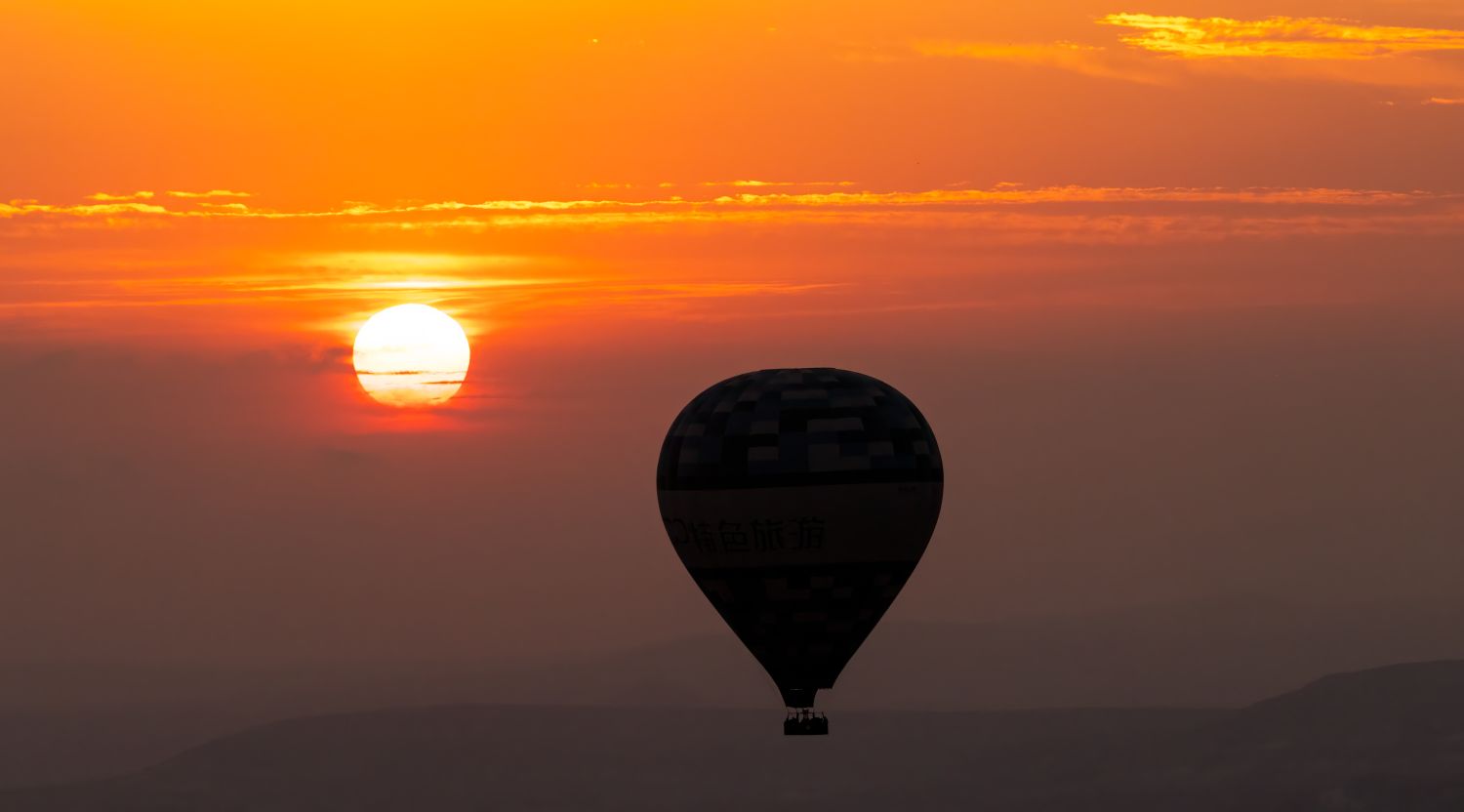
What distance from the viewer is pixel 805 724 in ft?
273

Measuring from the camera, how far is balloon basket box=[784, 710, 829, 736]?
8188 cm

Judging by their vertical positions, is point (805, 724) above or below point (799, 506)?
below

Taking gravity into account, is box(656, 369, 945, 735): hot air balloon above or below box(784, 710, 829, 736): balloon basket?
above

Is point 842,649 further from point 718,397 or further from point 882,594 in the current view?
point 718,397

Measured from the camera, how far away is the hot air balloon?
269 ft

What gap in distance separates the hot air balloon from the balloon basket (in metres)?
0.14

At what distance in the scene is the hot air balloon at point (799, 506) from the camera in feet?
269

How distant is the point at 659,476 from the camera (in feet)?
280

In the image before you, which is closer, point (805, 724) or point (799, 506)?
point (799, 506)

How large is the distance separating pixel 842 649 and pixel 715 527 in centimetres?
655

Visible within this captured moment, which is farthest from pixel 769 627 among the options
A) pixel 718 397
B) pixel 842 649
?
pixel 718 397

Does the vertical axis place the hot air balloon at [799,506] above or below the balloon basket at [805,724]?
above

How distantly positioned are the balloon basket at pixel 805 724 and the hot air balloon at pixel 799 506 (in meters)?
0.14

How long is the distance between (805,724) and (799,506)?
7.89 meters
